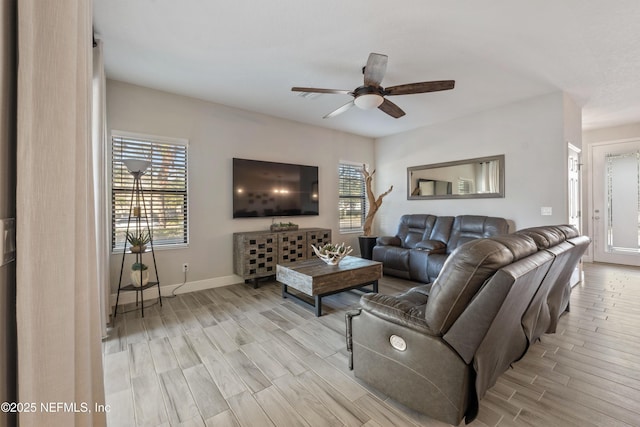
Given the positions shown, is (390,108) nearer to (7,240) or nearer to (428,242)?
(428,242)

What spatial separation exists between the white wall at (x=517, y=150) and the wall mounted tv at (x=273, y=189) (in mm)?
2198

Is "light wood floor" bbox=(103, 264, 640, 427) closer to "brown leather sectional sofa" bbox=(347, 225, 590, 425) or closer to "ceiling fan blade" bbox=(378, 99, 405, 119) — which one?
"brown leather sectional sofa" bbox=(347, 225, 590, 425)

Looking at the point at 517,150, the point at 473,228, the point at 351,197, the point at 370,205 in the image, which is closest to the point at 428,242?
the point at 473,228

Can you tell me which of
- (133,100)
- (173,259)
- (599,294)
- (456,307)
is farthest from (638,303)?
(133,100)

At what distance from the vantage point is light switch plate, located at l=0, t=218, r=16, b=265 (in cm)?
73

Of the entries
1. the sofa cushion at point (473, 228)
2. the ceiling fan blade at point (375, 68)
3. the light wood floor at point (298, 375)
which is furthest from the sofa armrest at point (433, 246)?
the ceiling fan blade at point (375, 68)

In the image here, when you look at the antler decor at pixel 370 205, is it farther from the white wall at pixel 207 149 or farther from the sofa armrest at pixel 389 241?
the white wall at pixel 207 149

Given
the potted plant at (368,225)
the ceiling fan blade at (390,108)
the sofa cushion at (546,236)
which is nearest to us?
the sofa cushion at (546,236)

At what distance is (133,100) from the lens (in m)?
3.49

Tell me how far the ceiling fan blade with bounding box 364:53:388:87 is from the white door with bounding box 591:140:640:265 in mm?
6001

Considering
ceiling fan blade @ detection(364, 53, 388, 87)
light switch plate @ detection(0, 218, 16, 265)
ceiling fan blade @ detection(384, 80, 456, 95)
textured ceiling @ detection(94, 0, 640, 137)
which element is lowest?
light switch plate @ detection(0, 218, 16, 265)

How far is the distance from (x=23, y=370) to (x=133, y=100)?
3710mm

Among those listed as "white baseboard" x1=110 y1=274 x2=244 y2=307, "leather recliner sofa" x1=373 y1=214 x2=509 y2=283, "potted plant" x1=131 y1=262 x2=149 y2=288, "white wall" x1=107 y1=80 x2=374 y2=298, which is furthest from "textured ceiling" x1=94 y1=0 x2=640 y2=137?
"white baseboard" x1=110 y1=274 x2=244 y2=307

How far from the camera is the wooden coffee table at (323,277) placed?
9.71 ft
